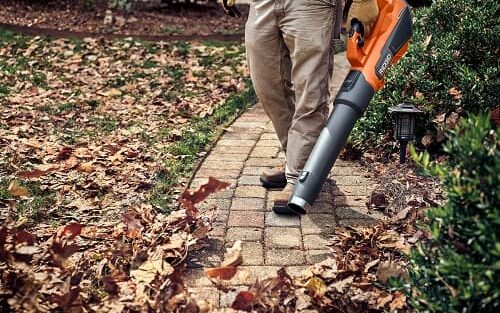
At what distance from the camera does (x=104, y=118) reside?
5.42 m

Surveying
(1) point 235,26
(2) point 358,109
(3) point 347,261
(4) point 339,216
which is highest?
(2) point 358,109

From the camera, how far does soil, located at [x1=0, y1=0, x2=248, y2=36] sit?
350 inches

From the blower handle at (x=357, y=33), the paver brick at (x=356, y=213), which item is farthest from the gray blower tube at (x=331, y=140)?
the paver brick at (x=356, y=213)

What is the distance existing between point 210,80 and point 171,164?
95.5 inches

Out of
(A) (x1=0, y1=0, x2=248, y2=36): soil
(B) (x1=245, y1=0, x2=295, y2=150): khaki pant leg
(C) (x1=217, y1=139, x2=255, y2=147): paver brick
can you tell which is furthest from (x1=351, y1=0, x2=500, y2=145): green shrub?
(A) (x1=0, y1=0, x2=248, y2=36): soil

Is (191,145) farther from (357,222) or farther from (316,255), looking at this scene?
(316,255)

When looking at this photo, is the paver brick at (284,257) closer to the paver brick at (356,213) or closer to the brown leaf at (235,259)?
the brown leaf at (235,259)

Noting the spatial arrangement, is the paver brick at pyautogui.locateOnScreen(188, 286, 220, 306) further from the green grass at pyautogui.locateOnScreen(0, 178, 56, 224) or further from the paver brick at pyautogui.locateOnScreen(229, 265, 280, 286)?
the green grass at pyautogui.locateOnScreen(0, 178, 56, 224)

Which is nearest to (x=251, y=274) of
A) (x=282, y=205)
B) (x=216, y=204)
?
(x=282, y=205)

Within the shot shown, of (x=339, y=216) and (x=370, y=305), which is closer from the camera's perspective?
(x=370, y=305)

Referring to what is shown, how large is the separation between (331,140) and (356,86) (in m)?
0.30

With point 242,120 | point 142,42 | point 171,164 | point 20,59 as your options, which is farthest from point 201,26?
point 171,164

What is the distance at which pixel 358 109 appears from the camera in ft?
10.5

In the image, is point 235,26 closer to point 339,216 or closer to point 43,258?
point 339,216
